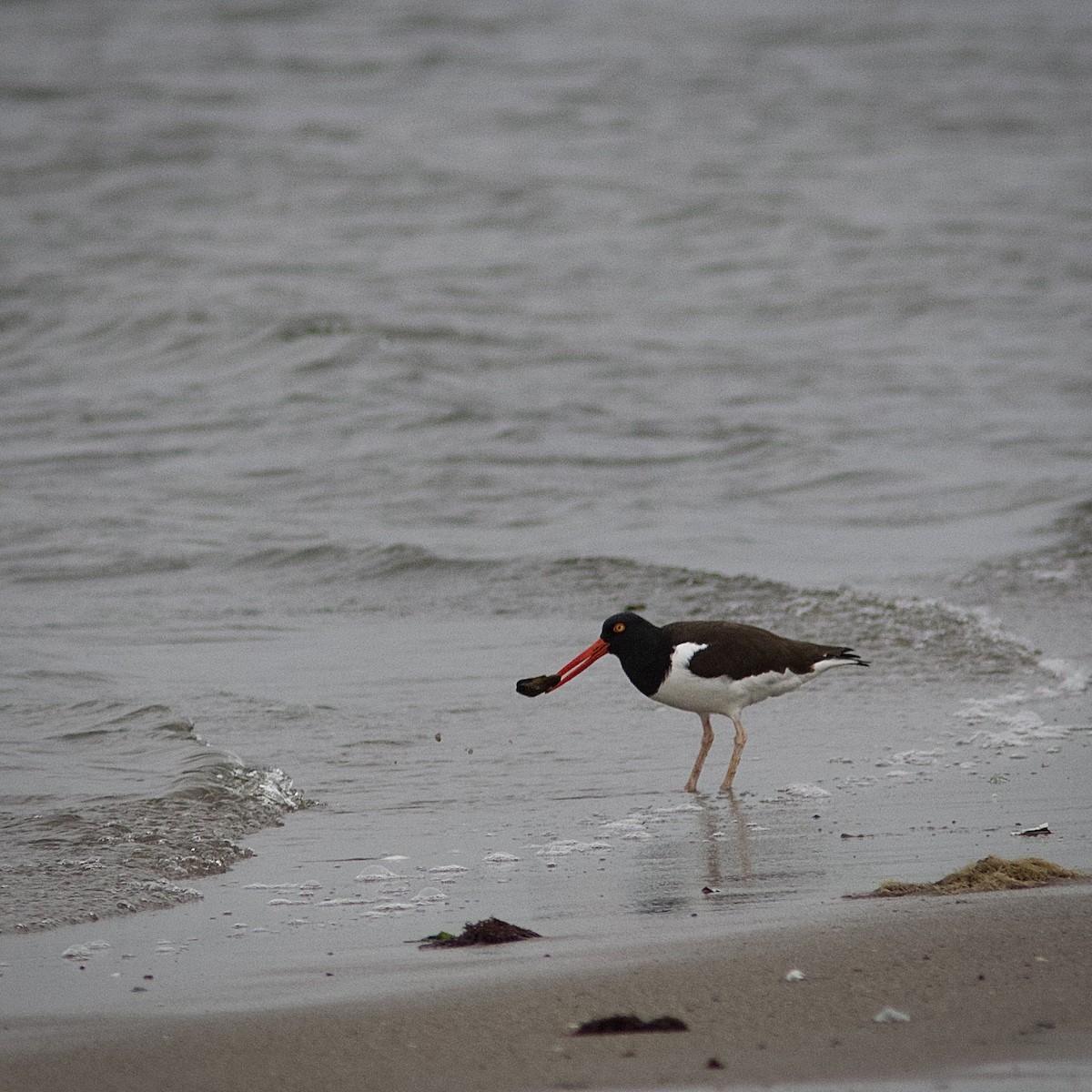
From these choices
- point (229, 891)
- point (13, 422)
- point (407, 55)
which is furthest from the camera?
point (407, 55)

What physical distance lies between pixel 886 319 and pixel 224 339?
7.61m

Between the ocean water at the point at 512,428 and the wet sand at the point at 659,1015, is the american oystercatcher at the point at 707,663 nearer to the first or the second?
the ocean water at the point at 512,428

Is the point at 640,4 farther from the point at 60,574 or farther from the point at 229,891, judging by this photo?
the point at 229,891

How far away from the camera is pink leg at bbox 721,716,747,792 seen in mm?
6336

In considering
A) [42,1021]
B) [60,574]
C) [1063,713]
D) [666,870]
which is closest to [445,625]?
[60,574]

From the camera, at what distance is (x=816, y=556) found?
10625mm

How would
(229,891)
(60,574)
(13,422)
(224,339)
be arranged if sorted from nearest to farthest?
(229,891) → (60,574) → (13,422) → (224,339)

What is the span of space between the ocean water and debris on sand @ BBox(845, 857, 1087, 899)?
12.0 inches

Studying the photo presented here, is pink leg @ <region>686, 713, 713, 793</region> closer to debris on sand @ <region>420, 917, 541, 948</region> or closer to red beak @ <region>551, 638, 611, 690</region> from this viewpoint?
red beak @ <region>551, 638, 611, 690</region>

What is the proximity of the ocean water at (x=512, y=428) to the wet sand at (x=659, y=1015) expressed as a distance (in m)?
0.72

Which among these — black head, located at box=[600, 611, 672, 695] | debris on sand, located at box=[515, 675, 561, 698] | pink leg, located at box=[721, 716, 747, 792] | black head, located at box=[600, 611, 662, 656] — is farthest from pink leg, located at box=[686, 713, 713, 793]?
debris on sand, located at box=[515, 675, 561, 698]

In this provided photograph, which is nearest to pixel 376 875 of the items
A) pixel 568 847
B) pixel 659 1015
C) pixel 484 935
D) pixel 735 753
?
pixel 568 847

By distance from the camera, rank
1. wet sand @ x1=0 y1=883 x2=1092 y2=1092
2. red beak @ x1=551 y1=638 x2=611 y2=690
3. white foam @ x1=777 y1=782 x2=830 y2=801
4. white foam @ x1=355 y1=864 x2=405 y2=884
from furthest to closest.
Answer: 1. red beak @ x1=551 y1=638 x2=611 y2=690
2. white foam @ x1=777 y1=782 x2=830 y2=801
3. white foam @ x1=355 y1=864 x2=405 y2=884
4. wet sand @ x1=0 y1=883 x2=1092 y2=1092

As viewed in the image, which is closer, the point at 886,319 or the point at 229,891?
the point at 229,891
